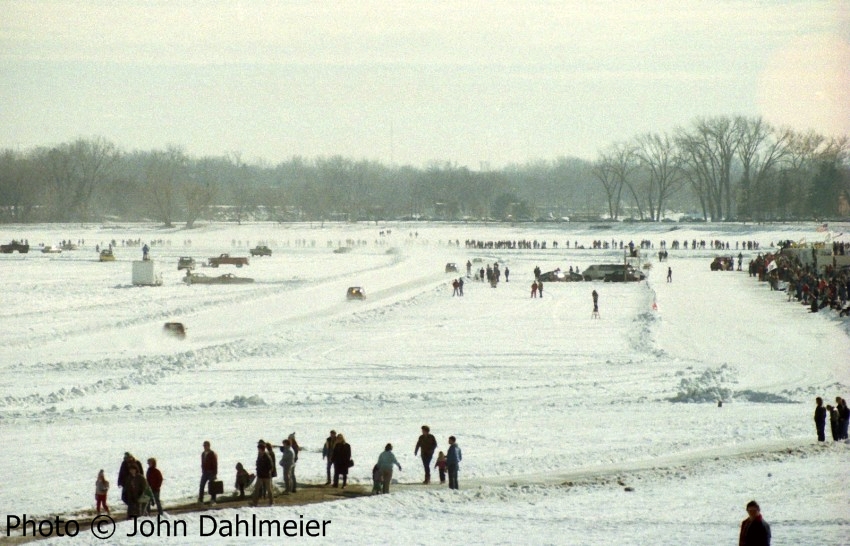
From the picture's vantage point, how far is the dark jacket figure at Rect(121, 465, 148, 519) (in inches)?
585

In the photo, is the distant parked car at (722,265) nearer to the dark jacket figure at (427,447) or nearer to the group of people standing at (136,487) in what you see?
the dark jacket figure at (427,447)

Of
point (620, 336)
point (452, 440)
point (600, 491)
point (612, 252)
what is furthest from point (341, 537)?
point (612, 252)

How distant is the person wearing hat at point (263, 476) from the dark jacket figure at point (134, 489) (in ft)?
5.53

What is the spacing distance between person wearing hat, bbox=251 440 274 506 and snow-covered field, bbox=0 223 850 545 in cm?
46

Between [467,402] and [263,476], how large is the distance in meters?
9.65

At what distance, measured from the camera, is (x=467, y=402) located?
24891 mm

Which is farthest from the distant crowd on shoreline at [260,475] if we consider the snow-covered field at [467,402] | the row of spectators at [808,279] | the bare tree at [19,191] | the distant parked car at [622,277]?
the bare tree at [19,191]

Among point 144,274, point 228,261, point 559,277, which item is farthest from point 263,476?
point 228,261

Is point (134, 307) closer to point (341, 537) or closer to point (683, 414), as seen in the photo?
point (683, 414)

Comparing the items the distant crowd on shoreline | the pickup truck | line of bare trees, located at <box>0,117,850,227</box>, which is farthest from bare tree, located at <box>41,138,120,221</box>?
the distant crowd on shoreline

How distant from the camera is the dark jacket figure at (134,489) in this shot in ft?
48.8

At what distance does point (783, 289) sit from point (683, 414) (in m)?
33.0

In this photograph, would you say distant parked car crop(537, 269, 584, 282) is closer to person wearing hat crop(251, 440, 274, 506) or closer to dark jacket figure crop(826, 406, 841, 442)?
dark jacket figure crop(826, 406, 841, 442)

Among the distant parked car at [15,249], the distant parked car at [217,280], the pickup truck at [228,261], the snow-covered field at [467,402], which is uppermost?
the distant parked car at [15,249]
